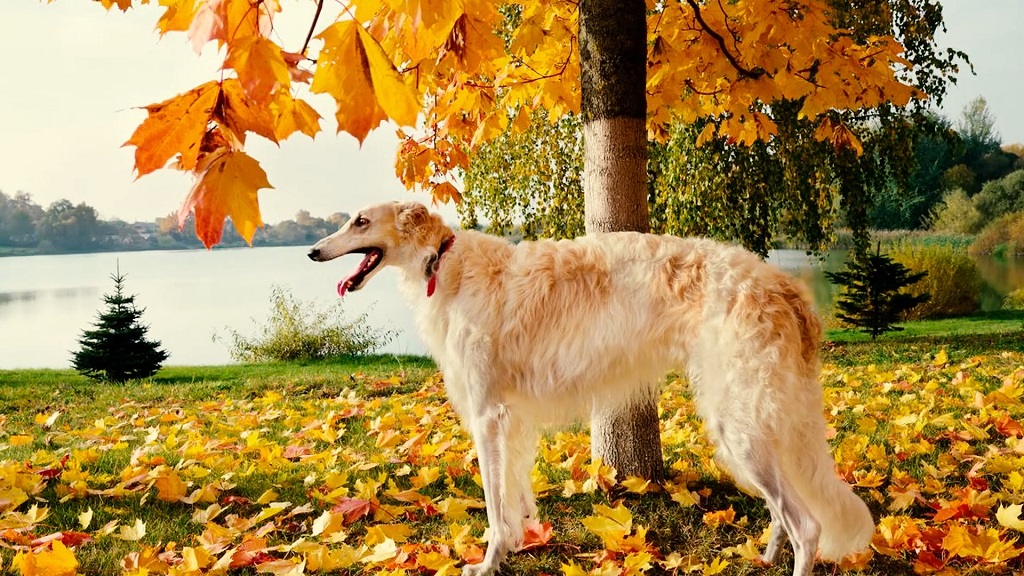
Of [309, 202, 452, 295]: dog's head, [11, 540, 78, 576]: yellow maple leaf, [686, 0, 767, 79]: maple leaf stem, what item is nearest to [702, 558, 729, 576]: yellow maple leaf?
[309, 202, 452, 295]: dog's head

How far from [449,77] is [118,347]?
20.8ft

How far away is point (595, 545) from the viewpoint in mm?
3064

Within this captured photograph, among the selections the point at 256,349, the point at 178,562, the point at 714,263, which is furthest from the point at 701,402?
the point at 256,349

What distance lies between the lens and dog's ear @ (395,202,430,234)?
122 inches

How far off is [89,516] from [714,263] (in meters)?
2.89

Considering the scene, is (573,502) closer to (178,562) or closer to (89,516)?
(178,562)

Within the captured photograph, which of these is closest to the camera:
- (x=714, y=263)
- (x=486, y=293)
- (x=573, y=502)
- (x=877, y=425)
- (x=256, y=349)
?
(x=714, y=263)

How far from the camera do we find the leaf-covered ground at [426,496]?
114 inches

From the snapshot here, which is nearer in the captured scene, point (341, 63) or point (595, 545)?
point (341, 63)

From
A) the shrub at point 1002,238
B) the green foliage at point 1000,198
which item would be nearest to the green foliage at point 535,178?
the shrub at point 1002,238

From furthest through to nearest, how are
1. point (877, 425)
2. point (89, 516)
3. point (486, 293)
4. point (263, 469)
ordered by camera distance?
point (877, 425) < point (263, 469) < point (89, 516) < point (486, 293)

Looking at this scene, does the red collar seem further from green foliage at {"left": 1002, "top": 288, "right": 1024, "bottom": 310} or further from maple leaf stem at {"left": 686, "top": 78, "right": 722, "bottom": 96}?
green foliage at {"left": 1002, "top": 288, "right": 1024, "bottom": 310}

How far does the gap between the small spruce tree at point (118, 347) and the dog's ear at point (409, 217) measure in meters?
7.25

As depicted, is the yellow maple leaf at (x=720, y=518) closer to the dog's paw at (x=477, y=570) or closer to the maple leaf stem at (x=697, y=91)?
the dog's paw at (x=477, y=570)
